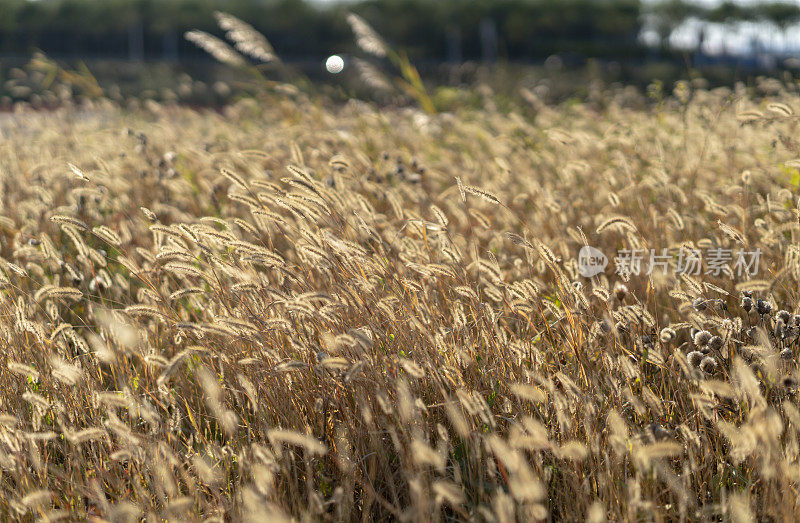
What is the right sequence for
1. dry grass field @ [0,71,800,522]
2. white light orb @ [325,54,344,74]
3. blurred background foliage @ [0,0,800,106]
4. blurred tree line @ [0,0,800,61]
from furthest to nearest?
blurred tree line @ [0,0,800,61] → blurred background foliage @ [0,0,800,106] → white light orb @ [325,54,344,74] → dry grass field @ [0,71,800,522]

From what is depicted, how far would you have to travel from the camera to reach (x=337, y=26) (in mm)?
33969

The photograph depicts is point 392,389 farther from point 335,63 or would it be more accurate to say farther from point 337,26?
point 337,26

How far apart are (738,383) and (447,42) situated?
3678 cm

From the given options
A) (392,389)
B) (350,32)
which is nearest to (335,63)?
(392,389)

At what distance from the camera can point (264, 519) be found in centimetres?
110

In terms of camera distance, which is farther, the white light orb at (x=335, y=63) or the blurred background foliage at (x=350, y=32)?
the blurred background foliage at (x=350, y=32)

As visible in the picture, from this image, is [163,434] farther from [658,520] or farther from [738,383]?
[738,383]

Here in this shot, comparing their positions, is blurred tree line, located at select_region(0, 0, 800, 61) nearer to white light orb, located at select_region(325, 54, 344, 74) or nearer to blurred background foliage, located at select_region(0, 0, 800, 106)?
blurred background foliage, located at select_region(0, 0, 800, 106)

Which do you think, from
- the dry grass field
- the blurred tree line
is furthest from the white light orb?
the blurred tree line

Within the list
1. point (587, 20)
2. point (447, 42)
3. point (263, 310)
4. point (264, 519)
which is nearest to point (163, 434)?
point (263, 310)

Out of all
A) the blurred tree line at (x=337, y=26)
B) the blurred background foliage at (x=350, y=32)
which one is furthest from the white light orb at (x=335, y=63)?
the blurred tree line at (x=337, y=26)

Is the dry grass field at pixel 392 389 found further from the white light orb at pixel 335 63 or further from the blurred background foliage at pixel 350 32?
the blurred background foliage at pixel 350 32

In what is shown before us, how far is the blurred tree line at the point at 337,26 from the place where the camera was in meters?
30.9

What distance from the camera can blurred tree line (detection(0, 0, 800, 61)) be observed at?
30938 millimetres
